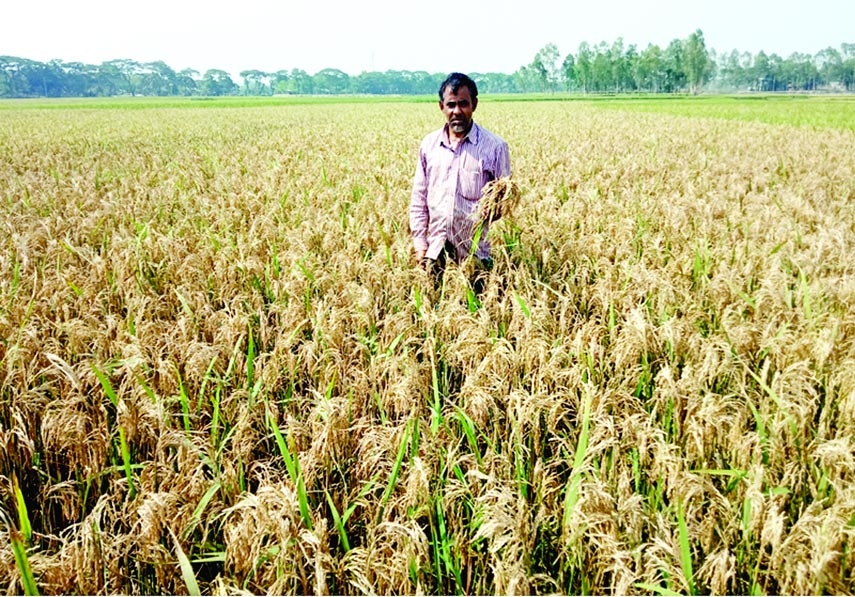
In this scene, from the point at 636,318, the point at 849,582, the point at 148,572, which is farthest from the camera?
the point at 636,318

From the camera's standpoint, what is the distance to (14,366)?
341 cm

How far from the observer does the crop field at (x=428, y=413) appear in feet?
6.63

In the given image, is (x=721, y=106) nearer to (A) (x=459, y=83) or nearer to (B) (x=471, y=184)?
(B) (x=471, y=184)

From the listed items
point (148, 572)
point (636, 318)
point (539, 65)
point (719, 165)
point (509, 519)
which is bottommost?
point (148, 572)

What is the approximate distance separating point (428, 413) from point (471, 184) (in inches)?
87.3

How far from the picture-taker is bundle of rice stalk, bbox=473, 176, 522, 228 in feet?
13.6

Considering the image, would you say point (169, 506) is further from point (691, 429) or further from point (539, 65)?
point (539, 65)

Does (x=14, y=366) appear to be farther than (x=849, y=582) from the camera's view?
Yes

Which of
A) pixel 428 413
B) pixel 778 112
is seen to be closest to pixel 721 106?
pixel 778 112

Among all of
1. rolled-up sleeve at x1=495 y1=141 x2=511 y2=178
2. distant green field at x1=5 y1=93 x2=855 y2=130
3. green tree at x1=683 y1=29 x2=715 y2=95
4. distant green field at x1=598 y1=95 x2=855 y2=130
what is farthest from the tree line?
rolled-up sleeve at x1=495 y1=141 x2=511 y2=178

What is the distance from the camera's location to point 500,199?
4363 millimetres

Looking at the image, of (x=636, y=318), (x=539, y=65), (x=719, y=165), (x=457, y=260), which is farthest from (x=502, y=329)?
(x=539, y=65)

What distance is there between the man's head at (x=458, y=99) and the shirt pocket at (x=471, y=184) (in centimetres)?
35

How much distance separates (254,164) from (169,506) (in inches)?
449
